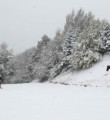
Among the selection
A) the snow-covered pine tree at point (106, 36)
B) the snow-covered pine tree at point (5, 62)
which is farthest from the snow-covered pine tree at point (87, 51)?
the snow-covered pine tree at point (5, 62)

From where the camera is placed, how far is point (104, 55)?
34062mm

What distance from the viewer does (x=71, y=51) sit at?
36.7 m

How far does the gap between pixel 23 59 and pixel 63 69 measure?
2431cm

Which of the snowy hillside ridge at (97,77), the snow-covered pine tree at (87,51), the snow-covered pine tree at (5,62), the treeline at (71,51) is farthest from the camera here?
the snow-covered pine tree at (5,62)

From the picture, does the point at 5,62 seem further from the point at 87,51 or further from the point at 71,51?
the point at 87,51

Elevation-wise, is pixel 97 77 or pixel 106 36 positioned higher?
pixel 106 36

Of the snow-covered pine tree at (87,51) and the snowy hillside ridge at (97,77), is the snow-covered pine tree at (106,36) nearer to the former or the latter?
the snow-covered pine tree at (87,51)

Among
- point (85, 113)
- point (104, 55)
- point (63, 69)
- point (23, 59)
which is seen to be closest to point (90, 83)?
point (104, 55)

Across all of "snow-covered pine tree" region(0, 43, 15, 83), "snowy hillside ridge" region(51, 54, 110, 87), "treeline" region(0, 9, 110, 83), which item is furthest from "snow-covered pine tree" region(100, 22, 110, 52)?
"snow-covered pine tree" region(0, 43, 15, 83)

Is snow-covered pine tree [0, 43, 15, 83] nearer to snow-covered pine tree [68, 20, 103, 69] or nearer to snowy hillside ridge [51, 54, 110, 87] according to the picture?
snow-covered pine tree [68, 20, 103, 69]

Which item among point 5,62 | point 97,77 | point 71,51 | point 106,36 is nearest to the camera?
point 97,77

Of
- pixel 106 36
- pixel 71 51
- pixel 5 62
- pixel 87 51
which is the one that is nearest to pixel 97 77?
pixel 87 51

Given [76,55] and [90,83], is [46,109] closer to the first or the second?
[90,83]

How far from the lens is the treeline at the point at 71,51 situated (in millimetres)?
32188
